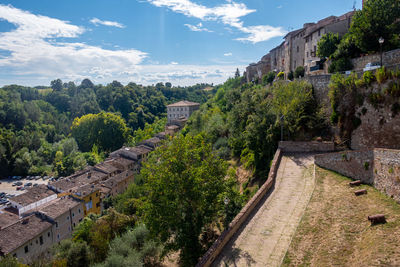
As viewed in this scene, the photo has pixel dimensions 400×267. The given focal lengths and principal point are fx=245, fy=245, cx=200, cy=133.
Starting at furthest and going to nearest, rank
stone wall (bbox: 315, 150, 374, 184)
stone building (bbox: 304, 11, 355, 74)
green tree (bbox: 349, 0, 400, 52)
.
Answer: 1. stone building (bbox: 304, 11, 355, 74)
2. green tree (bbox: 349, 0, 400, 52)
3. stone wall (bbox: 315, 150, 374, 184)

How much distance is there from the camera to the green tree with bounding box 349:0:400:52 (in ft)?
71.6

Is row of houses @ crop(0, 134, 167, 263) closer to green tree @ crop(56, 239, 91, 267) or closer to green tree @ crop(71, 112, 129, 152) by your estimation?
green tree @ crop(56, 239, 91, 267)

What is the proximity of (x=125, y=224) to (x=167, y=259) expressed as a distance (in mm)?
8052

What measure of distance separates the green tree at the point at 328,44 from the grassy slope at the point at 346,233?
21.1 m

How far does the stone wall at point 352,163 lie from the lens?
13812 mm

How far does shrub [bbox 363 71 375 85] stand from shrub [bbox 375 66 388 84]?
0.50m

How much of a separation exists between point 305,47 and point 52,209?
140ft

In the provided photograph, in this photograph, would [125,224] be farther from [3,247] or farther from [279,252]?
[279,252]

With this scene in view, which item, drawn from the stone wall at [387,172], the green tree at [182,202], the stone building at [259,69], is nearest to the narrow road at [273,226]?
the green tree at [182,202]

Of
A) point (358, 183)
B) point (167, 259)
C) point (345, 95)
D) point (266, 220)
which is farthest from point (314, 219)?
point (345, 95)

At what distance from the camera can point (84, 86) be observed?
135 meters

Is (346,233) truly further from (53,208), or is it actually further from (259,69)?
(259,69)

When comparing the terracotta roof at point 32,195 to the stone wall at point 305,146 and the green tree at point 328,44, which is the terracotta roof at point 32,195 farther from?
the green tree at point 328,44

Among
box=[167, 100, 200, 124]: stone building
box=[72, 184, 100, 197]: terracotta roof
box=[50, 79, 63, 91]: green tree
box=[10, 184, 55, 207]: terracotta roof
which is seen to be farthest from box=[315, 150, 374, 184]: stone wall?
box=[50, 79, 63, 91]: green tree
